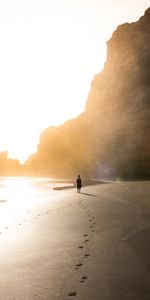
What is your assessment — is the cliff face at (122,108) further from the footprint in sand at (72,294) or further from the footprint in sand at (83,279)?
the footprint in sand at (72,294)

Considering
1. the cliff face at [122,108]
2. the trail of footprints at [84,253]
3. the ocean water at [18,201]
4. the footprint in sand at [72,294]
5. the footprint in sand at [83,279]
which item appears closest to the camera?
the footprint in sand at [72,294]

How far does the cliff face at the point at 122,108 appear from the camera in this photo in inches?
3285

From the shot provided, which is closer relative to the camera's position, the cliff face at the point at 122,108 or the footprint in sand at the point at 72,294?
the footprint in sand at the point at 72,294

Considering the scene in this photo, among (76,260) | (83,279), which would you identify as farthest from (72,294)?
(76,260)

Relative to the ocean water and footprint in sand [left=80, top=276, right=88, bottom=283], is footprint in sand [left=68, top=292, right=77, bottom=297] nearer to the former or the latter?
footprint in sand [left=80, top=276, right=88, bottom=283]

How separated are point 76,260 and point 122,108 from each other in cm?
9082

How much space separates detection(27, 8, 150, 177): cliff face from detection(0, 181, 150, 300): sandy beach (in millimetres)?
68856

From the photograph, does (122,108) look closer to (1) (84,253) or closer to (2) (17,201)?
(2) (17,201)

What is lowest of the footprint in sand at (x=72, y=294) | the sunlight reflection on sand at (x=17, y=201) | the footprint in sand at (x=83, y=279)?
the footprint in sand at (x=72, y=294)

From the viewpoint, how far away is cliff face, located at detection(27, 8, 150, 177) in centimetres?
8344

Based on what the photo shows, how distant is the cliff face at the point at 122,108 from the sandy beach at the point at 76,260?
226ft

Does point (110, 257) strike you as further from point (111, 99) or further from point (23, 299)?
point (111, 99)

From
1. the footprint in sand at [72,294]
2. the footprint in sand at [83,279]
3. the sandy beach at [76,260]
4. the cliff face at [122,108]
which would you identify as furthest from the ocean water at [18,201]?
the cliff face at [122,108]

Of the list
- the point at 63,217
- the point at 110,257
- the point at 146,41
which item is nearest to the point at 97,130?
the point at 146,41
